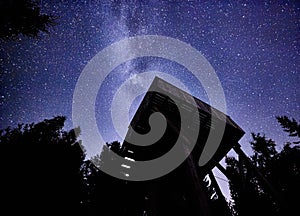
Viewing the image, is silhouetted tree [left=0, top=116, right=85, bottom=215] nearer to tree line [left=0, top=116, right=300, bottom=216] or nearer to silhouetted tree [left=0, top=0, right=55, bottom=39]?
tree line [left=0, top=116, right=300, bottom=216]

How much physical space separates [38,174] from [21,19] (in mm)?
10925

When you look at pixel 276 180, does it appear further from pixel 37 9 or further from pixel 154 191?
pixel 37 9

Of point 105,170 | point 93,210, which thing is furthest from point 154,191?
point 105,170

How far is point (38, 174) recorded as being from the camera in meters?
11.5

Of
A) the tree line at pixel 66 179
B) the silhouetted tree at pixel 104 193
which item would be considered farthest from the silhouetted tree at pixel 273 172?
the silhouetted tree at pixel 104 193

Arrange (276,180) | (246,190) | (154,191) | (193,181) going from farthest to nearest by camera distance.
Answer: (276,180), (154,191), (246,190), (193,181)

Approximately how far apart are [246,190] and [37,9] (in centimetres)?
847

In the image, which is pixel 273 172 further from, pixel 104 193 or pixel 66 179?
pixel 66 179

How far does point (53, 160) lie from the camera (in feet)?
41.5

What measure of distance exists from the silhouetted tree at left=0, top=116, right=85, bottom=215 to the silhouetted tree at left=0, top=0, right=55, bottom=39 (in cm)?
1022

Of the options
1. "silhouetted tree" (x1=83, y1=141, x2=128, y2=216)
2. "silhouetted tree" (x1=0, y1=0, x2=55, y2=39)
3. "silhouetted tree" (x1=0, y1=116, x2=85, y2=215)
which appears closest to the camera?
"silhouetted tree" (x1=0, y1=0, x2=55, y2=39)

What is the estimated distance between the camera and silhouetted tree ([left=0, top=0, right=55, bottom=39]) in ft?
14.4

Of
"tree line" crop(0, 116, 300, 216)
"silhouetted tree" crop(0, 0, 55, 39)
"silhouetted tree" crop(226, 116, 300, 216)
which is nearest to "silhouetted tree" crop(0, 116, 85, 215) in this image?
"tree line" crop(0, 116, 300, 216)


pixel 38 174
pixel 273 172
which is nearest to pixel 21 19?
pixel 38 174
